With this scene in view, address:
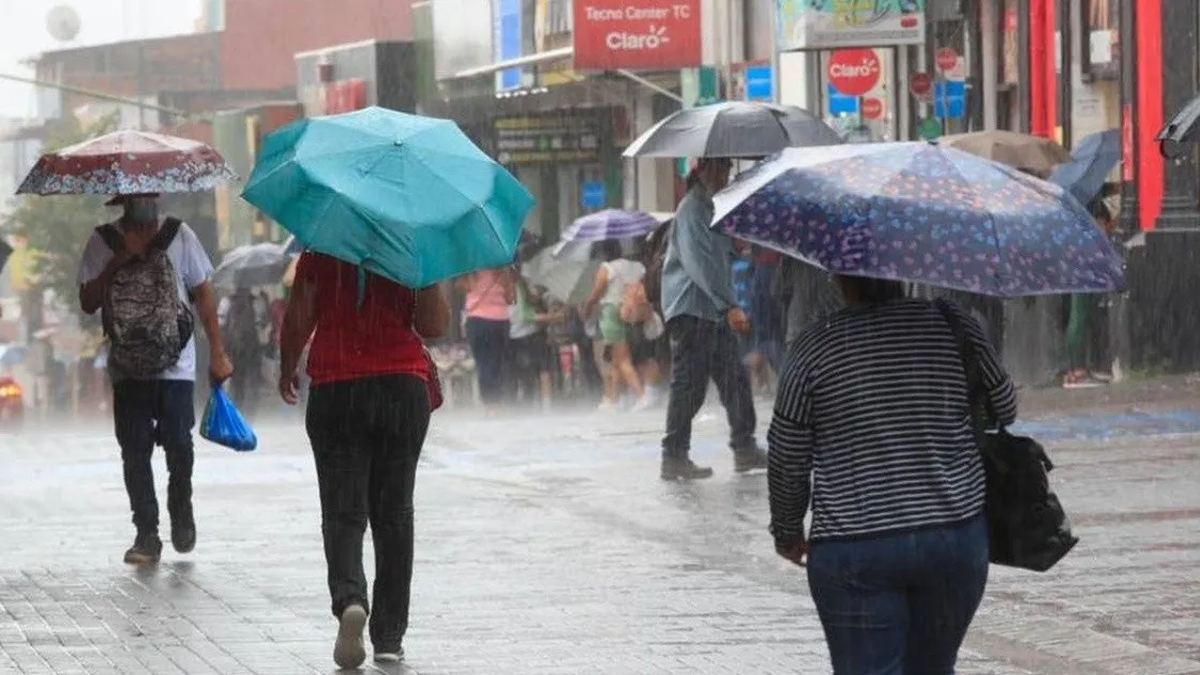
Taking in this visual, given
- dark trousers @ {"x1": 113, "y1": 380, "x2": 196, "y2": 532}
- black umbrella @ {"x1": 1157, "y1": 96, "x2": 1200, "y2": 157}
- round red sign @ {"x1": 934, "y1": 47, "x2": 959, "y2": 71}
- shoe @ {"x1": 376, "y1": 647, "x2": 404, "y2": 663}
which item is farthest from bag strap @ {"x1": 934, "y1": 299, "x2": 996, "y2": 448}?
round red sign @ {"x1": 934, "y1": 47, "x2": 959, "y2": 71}

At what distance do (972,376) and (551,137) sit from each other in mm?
37511

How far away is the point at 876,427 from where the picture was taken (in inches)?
242

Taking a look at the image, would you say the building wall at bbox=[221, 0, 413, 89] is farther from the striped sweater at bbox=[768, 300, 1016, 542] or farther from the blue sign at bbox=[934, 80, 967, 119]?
the striped sweater at bbox=[768, 300, 1016, 542]

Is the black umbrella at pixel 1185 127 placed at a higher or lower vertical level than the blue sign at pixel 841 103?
higher

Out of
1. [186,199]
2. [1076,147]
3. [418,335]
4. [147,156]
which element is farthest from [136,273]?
[186,199]

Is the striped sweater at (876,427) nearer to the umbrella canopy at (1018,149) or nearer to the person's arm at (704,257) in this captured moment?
the person's arm at (704,257)

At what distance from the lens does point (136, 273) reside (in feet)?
39.8

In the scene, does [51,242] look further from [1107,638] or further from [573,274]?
[1107,638]

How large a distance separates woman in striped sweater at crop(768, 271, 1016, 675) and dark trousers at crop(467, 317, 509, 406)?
2273cm

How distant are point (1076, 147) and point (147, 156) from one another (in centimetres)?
1382

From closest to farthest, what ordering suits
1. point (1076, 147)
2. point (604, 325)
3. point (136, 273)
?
point (136, 273)
point (1076, 147)
point (604, 325)

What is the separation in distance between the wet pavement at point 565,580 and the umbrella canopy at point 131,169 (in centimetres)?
164

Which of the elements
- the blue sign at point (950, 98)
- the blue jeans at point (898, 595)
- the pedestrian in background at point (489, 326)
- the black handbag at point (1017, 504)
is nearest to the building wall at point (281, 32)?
the pedestrian in background at point (489, 326)

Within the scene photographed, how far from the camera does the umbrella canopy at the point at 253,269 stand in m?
35.4
